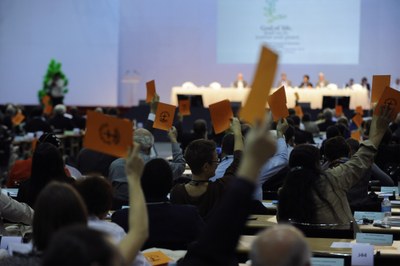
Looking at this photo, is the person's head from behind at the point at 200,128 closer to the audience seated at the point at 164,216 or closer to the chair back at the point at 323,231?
the chair back at the point at 323,231

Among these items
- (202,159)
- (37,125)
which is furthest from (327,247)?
(37,125)

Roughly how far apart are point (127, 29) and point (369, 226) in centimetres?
1857

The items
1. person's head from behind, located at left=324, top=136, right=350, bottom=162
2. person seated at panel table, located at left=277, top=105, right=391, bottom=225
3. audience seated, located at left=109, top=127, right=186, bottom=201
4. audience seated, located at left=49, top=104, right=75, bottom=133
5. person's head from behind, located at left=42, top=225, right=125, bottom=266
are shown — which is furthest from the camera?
audience seated, located at left=49, top=104, right=75, bottom=133

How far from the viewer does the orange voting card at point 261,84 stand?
6.42ft

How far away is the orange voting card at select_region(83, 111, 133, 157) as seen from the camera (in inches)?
98.3

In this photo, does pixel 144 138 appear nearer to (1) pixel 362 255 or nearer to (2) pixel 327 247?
(2) pixel 327 247

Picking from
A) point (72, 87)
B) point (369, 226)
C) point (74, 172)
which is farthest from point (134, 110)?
point (369, 226)

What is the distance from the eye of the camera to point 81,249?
156 centimetres

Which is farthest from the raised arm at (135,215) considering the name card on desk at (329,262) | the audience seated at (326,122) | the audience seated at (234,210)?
the audience seated at (326,122)

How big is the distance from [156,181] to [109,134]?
1.08 m

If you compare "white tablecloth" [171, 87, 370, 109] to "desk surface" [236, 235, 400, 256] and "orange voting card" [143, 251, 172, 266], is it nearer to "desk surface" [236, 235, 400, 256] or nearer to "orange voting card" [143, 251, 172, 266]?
"desk surface" [236, 235, 400, 256]

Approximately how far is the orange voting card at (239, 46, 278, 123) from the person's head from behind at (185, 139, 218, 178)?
252 centimetres

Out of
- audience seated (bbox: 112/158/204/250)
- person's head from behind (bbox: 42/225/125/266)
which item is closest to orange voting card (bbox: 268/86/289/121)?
audience seated (bbox: 112/158/204/250)

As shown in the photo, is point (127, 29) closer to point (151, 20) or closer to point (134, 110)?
point (151, 20)
